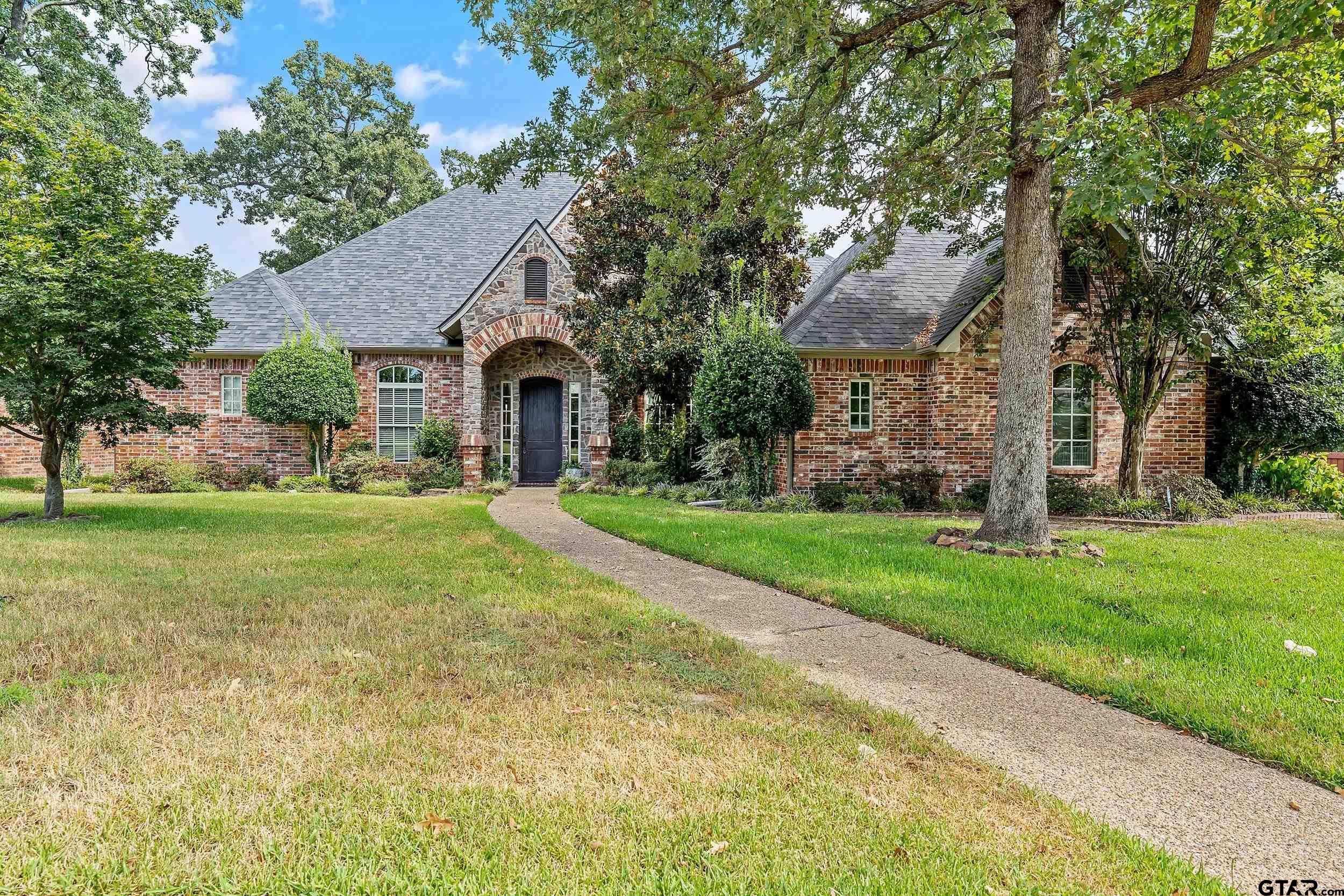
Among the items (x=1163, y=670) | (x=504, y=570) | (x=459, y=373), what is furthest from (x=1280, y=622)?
(x=459, y=373)

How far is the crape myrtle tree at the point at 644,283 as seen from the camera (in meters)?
13.9

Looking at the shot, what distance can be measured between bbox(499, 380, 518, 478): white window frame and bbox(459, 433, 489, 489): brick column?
5.34 feet

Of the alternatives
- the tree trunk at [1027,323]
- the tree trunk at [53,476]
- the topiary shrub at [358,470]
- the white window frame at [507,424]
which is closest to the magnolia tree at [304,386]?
the topiary shrub at [358,470]

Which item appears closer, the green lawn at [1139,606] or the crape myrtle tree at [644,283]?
the green lawn at [1139,606]

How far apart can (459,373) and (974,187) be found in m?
12.3

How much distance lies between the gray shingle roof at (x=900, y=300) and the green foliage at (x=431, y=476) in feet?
27.0

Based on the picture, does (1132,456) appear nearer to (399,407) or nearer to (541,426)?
(541,426)

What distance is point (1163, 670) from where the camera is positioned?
12.4 feet

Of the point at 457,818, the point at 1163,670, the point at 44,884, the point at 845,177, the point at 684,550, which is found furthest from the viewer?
the point at 845,177

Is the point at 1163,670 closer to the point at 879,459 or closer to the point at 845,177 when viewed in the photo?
the point at 845,177

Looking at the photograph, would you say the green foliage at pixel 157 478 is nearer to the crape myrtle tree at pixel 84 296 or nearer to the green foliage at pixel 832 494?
the crape myrtle tree at pixel 84 296

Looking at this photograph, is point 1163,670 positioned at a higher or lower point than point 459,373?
lower

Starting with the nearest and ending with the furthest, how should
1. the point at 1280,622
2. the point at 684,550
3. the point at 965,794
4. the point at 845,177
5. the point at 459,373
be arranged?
the point at 965,794
the point at 1280,622
the point at 684,550
the point at 845,177
the point at 459,373

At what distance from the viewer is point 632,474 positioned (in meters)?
15.3
